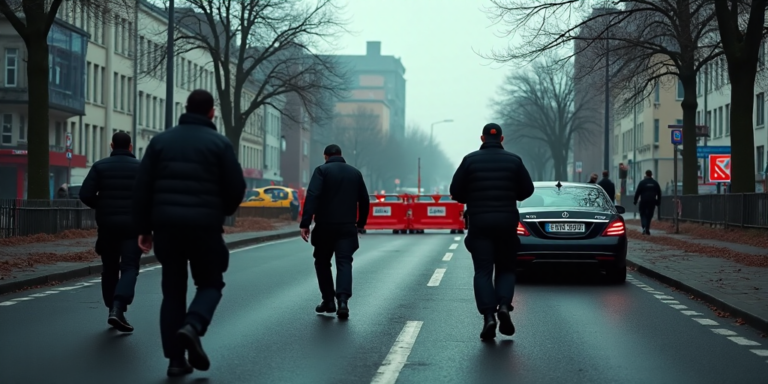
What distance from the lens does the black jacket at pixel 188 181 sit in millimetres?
7727

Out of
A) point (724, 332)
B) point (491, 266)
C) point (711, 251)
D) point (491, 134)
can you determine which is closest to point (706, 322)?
point (724, 332)

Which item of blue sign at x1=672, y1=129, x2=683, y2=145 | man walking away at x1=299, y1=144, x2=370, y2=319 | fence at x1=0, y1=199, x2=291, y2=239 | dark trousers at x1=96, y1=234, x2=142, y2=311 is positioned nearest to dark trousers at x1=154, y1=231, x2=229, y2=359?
dark trousers at x1=96, y1=234, x2=142, y2=311

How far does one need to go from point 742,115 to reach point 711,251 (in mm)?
6529

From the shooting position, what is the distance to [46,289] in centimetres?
1536

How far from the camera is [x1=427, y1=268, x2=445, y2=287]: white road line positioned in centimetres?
1670

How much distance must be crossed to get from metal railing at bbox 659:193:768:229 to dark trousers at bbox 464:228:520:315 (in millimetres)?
19743

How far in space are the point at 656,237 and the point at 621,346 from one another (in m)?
21.5

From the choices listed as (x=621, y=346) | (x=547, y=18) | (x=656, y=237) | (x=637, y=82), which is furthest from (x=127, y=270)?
(x=637, y=82)

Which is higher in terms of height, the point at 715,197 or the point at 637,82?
the point at 637,82

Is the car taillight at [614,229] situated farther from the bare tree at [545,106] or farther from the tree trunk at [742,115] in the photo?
the bare tree at [545,106]

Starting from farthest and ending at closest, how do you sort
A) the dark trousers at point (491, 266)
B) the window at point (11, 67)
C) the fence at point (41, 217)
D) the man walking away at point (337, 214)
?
the window at point (11, 67), the fence at point (41, 217), the man walking away at point (337, 214), the dark trousers at point (491, 266)

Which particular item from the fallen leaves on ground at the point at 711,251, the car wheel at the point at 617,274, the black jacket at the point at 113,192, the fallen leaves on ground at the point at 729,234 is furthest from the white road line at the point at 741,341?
the fallen leaves on ground at the point at 729,234

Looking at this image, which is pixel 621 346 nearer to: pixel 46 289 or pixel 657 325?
pixel 657 325

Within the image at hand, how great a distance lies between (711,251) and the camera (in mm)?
23484
